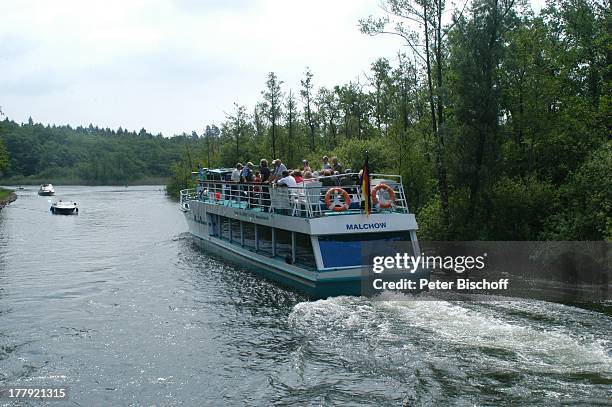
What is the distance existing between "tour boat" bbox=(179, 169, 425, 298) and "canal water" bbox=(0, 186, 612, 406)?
78cm

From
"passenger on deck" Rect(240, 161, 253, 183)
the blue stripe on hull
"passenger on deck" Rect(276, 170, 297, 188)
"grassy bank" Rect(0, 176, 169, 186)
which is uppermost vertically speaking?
"passenger on deck" Rect(240, 161, 253, 183)

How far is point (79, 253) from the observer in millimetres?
30906

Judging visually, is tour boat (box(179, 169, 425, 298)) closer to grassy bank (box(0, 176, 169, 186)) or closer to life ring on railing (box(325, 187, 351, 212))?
life ring on railing (box(325, 187, 351, 212))

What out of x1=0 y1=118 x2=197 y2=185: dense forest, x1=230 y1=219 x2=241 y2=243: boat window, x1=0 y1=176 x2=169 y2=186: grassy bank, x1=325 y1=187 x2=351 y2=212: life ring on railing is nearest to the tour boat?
x1=325 y1=187 x2=351 y2=212: life ring on railing

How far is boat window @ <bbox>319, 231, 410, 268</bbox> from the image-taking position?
58.4 ft

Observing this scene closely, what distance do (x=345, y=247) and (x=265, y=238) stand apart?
567 cm

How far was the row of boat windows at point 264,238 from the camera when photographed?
1909 centimetres

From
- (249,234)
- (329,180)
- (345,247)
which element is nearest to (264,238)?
(249,234)

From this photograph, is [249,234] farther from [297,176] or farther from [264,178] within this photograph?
[297,176]

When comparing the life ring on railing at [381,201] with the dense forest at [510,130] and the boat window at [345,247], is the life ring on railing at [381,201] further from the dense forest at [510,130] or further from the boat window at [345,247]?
the dense forest at [510,130]

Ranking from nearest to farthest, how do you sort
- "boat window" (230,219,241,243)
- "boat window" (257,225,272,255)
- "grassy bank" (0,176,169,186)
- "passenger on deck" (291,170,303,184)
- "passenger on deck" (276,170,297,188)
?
1. "passenger on deck" (276,170,297,188)
2. "passenger on deck" (291,170,303,184)
3. "boat window" (257,225,272,255)
4. "boat window" (230,219,241,243)
5. "grassy bank" (0,176,169,186)

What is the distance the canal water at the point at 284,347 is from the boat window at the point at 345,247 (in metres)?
1.17

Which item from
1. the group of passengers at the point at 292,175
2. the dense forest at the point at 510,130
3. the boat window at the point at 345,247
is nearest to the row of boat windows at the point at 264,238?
the boat window at the point at 345,247

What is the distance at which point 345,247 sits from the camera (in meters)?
17.9
